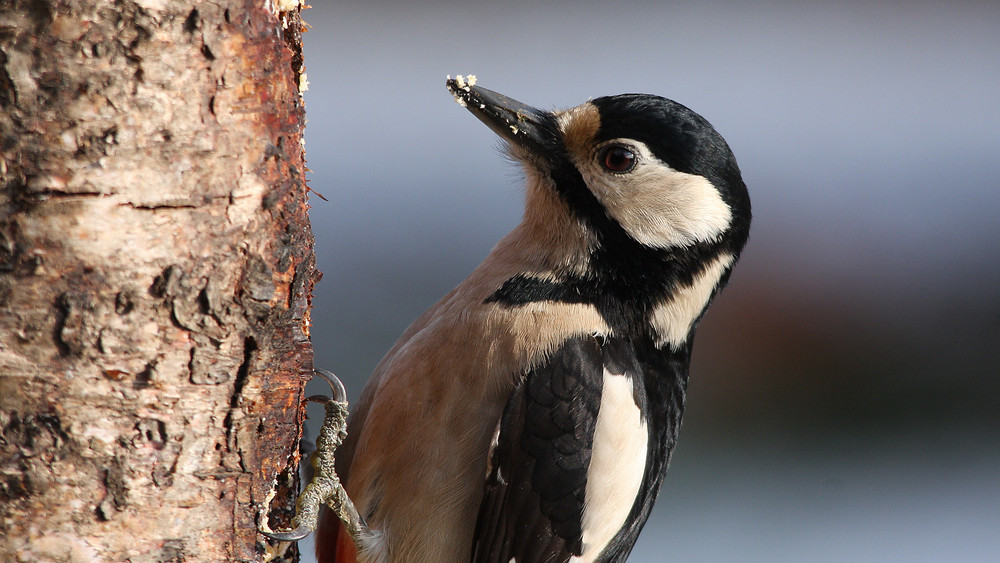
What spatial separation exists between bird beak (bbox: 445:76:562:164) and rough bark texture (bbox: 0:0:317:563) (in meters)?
0.96

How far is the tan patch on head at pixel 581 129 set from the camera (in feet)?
7.79

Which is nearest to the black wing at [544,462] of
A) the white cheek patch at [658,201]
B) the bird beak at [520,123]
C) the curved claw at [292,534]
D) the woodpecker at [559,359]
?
the woodpecker at [559,359]

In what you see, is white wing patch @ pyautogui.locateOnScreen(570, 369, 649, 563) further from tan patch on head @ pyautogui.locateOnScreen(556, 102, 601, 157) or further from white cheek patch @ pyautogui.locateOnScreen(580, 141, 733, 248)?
tan patch on head @ pyautogui.locateOnScreen(556, 102, 601, 157)

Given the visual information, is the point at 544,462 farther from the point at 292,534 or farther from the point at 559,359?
the point at 292,534

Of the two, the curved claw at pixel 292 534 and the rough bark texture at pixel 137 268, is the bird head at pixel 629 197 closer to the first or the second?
the curved claw at pixel 292 534

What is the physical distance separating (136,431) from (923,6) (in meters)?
5.11

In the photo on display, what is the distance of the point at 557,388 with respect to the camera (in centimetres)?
211

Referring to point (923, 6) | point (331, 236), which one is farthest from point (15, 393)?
point (923, 6)

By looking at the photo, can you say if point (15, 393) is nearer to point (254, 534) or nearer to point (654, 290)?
point (254, 534)

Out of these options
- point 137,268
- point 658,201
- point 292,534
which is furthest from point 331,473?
point 658,201

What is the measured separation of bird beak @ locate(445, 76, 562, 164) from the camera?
2348 mm

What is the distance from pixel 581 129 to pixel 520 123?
16cm

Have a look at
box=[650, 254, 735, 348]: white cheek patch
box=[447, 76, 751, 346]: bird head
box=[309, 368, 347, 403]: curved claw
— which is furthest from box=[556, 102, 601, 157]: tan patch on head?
box=[309, 368, 347, 403]: curved claw

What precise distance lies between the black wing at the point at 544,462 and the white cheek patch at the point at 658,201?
35 cm
